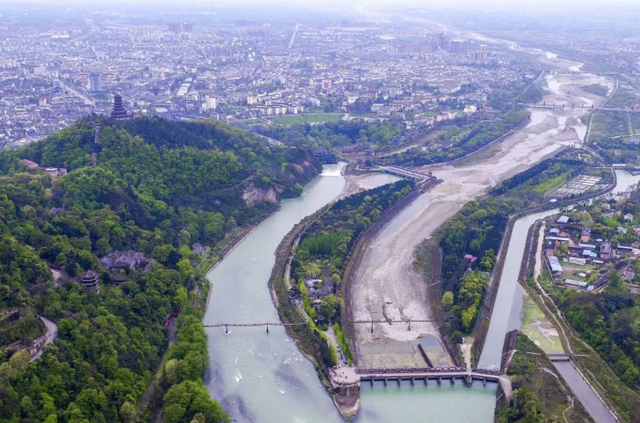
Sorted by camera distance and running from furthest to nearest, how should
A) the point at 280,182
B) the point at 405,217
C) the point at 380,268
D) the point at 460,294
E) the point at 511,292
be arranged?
the point at 280,182, the point at 405,217, the point at 380,268, the point at 511,292, the point at 460,294

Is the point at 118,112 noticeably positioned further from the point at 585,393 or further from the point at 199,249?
the point at 585,393

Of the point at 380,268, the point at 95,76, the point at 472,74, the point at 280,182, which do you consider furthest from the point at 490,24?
the point at 380,268

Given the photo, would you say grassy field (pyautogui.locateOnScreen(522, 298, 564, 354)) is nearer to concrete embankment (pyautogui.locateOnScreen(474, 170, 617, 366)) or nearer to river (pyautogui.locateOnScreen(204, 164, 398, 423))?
concrete embankment (pyautogui.locateOnScreen(474, 170, 617, 366))

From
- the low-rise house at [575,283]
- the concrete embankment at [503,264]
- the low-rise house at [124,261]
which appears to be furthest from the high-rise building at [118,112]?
the low-rise house at [575,283]

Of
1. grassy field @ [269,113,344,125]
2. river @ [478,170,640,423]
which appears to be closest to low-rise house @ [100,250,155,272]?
river @ [478,170,640,423]

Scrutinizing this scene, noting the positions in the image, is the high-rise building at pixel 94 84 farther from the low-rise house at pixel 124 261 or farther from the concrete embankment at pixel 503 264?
the concrete embankment at pixel 503 264

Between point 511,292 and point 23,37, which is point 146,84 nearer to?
point 23,37

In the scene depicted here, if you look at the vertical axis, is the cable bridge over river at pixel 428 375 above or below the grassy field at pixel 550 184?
above
